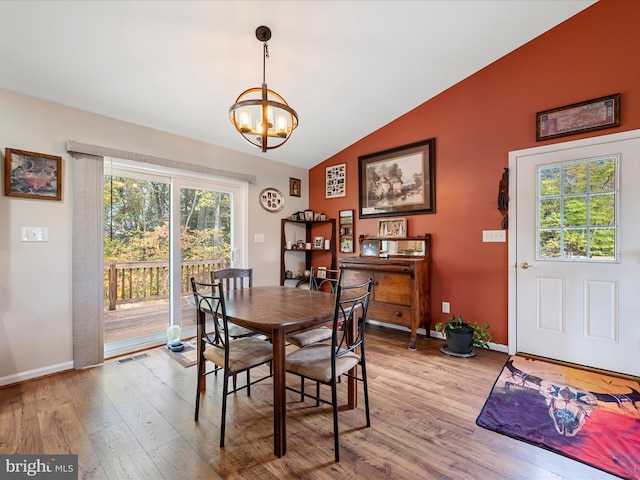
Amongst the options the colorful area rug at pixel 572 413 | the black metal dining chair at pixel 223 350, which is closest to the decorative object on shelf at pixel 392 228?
the colorful area rug at pixel 572 413

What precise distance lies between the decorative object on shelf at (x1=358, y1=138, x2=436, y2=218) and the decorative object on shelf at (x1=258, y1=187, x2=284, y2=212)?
3.89ft

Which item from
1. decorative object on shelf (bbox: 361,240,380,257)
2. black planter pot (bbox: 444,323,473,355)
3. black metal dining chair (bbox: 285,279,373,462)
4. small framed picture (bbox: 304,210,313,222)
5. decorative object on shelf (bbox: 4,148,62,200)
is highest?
decorative object on shelf (bbox: 4,148,62,200)

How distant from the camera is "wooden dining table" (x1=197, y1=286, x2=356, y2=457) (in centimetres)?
152

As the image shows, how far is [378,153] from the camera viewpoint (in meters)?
3.90

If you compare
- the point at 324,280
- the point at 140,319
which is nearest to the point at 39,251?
the point at 140,319

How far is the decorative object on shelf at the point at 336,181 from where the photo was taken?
4.30m

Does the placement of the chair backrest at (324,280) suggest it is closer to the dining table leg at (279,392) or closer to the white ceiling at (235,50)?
the dining table leg at (279,392)

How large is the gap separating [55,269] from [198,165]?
66.0 inches

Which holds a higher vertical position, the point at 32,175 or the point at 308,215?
the point at 32,175

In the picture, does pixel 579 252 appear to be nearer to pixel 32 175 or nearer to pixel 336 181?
pixel 336 181

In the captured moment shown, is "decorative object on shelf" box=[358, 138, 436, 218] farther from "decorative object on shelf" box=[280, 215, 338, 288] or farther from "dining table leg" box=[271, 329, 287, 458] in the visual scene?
"dining table leg" box=[271, 329, 287, 458]

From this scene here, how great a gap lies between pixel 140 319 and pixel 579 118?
4.81m

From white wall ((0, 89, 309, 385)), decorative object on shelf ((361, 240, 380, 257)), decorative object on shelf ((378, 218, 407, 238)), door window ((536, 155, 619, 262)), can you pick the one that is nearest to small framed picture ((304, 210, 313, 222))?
decorative object on shelf ((361, 240, 380, 257))

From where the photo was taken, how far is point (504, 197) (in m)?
2.89
